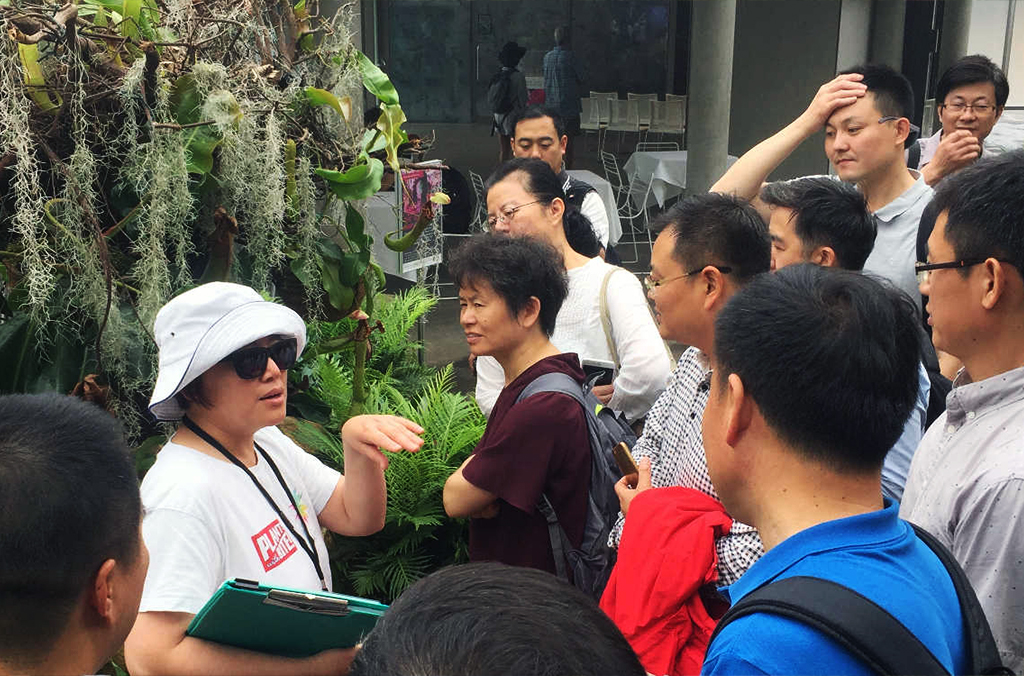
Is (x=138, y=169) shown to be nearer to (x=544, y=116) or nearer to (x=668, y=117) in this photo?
(x=544, y=116)

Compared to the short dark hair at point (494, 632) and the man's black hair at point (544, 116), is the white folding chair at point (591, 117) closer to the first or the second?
the man's black hair at point (544, 116)

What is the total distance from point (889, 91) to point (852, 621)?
2.82 meters

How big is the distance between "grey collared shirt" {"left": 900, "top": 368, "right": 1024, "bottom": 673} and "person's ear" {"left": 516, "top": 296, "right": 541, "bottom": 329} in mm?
1177

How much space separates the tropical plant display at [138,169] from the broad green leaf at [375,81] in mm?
65

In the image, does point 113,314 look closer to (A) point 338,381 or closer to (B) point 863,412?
(A) point 338,381

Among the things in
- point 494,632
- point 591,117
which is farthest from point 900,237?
point 591,117

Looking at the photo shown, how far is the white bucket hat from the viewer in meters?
1.99

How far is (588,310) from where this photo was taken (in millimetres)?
3418

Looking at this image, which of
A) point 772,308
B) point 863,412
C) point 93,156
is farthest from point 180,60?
point 863,412

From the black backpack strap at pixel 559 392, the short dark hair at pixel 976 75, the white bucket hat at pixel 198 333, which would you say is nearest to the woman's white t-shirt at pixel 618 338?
the black backpack strap at pixel 559 392

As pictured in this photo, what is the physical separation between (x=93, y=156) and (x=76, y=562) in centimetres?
157

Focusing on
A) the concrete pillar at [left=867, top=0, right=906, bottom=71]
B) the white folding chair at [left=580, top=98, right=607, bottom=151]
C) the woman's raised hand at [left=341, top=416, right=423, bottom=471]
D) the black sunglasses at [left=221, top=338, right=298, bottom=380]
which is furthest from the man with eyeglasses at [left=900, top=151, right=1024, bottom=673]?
the white folding chair at [left=580, top=98, right=607, bottom=151]

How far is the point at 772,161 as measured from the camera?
339cm

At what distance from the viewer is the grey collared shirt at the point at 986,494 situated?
160 centimetres
